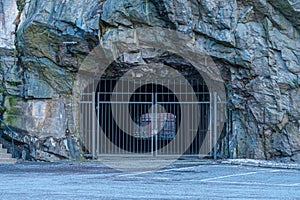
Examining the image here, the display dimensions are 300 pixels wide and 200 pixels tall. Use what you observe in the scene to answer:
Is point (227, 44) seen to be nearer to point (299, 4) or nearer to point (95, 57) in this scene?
point (299, 4)

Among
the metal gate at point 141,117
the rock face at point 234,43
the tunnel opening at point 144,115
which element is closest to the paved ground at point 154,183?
the rock face at point 234,43

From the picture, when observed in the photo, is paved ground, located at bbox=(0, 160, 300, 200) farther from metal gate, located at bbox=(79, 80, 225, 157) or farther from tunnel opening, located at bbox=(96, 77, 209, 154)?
tunnel opening, located at bbox=(96, 77, 209, 154)

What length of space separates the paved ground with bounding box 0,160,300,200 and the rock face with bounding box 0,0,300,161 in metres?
2.72

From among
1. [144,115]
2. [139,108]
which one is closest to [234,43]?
[139,108]

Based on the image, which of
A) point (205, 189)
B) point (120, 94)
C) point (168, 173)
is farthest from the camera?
point (120, 94)

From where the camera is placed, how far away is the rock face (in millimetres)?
15672

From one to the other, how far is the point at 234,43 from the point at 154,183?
278 inches

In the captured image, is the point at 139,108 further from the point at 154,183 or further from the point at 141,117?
the point at 154,183

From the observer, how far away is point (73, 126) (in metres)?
17.4

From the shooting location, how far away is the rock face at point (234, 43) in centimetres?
1567

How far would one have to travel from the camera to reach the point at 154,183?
977cm

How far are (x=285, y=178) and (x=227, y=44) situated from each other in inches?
222

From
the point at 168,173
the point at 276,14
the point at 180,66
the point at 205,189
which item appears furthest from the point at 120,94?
the point at 205,189

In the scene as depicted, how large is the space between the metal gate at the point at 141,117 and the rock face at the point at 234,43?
1283mm
